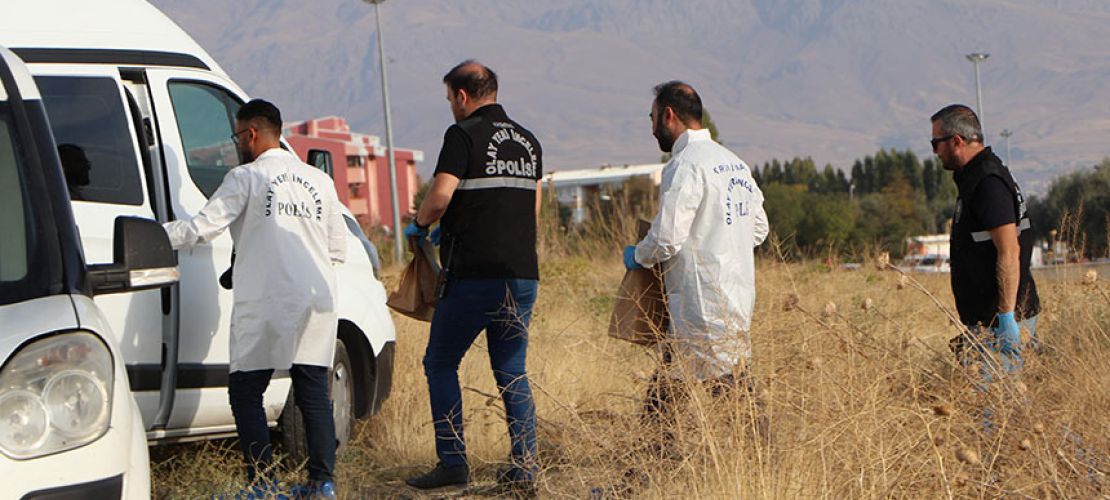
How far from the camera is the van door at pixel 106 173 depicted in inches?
228

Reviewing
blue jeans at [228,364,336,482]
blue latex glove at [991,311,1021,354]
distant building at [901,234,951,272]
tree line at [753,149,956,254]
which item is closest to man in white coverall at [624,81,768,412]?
blue latex glove at [991,311,1021,354]

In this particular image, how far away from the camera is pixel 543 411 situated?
24.7 feet

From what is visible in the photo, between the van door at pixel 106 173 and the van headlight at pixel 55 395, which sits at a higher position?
the van door at pixel 106 173

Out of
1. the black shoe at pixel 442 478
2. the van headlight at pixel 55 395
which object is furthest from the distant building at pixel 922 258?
the van headlight at pixel 55 395

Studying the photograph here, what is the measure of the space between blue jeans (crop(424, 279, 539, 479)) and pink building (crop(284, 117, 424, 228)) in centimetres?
9183

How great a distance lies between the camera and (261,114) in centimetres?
608

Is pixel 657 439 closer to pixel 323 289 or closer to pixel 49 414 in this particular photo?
pixel 323 289

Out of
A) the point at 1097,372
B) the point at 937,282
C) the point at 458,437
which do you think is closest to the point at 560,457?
the point at 458,437

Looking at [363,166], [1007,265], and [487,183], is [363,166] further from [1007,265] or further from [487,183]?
[1007,265]

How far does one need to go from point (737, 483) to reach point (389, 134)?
41.1 metres

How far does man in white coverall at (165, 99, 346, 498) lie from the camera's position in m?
5.83

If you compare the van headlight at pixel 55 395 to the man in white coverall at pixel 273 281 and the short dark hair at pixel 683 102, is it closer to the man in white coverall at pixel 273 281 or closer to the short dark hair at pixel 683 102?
the man in white coverall at pixel 273 281

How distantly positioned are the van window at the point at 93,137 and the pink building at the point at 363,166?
91.8 m

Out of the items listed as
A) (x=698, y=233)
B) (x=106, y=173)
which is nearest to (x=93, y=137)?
(x=106, y=173)
